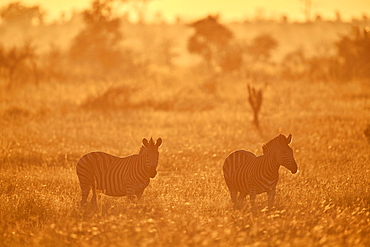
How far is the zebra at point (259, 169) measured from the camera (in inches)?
347

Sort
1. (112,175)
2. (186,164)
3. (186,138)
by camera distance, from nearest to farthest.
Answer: (112,175), (186,164), (186,138)

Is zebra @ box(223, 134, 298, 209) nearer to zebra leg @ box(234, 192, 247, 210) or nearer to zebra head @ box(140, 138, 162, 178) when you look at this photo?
zebra leg @ box(234, 192, 247, 210)

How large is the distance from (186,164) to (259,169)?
448 cm

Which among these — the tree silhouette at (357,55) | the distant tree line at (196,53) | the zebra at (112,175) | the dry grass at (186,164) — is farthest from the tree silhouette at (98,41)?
the zebra at (112,175)

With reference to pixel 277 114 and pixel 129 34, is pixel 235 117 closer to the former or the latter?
pixel 277 114

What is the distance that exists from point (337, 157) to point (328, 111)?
8.02 metres

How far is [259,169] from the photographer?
9.05 meters

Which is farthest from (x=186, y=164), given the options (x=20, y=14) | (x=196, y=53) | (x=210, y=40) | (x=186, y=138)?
(x=20, y=14)

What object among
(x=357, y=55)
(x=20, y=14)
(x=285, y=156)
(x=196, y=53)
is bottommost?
(x=285, y=156)

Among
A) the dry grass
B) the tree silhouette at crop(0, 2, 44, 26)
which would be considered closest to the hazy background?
the dry grass

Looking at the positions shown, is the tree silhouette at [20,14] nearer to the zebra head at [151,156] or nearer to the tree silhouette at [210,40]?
the tree silhouette at [210,40]

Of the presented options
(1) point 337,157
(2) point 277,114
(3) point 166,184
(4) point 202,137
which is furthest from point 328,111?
(3) point 166,184

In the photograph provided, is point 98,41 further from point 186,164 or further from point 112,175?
point 112,175

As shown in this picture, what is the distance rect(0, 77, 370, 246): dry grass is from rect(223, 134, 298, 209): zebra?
0.32 m
